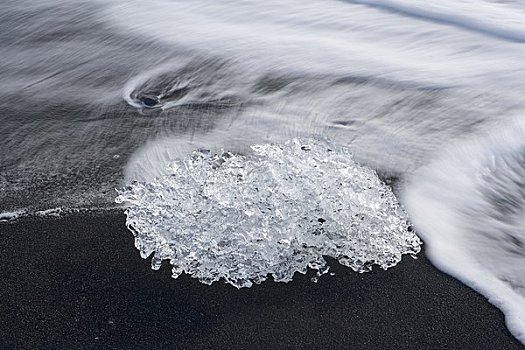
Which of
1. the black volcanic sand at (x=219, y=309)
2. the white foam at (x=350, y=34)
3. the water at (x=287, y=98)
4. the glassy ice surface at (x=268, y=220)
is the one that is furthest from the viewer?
the white foam at (x=350, y=34)

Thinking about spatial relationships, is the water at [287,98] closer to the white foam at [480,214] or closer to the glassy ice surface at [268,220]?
the white foam at [480,214]

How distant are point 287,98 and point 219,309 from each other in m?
1.97

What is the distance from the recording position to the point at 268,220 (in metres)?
2.29

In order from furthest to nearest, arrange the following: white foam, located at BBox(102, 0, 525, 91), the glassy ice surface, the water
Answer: white foam, located at BBox(102, 0, 525, 91) < the water < the glassy ice surface

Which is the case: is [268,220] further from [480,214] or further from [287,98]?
[287,98]

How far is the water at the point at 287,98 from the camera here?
8.69ft

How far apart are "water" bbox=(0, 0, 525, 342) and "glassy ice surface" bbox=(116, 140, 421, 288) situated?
0.72 ft

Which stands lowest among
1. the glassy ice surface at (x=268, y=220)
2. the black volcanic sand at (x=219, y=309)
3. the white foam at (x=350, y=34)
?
the black volcanic sand at (x=219, y=309)

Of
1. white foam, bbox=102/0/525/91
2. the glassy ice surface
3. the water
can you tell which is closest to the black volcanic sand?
the glassy ice surface

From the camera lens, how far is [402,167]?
2.92 meters

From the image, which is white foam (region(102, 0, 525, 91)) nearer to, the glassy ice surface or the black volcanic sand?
the glassy ice surface

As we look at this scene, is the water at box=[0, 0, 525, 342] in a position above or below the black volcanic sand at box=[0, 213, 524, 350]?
above

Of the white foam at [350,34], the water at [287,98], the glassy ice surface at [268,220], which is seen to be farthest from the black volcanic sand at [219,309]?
the white foam at [350,34]

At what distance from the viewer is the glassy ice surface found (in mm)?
2205
